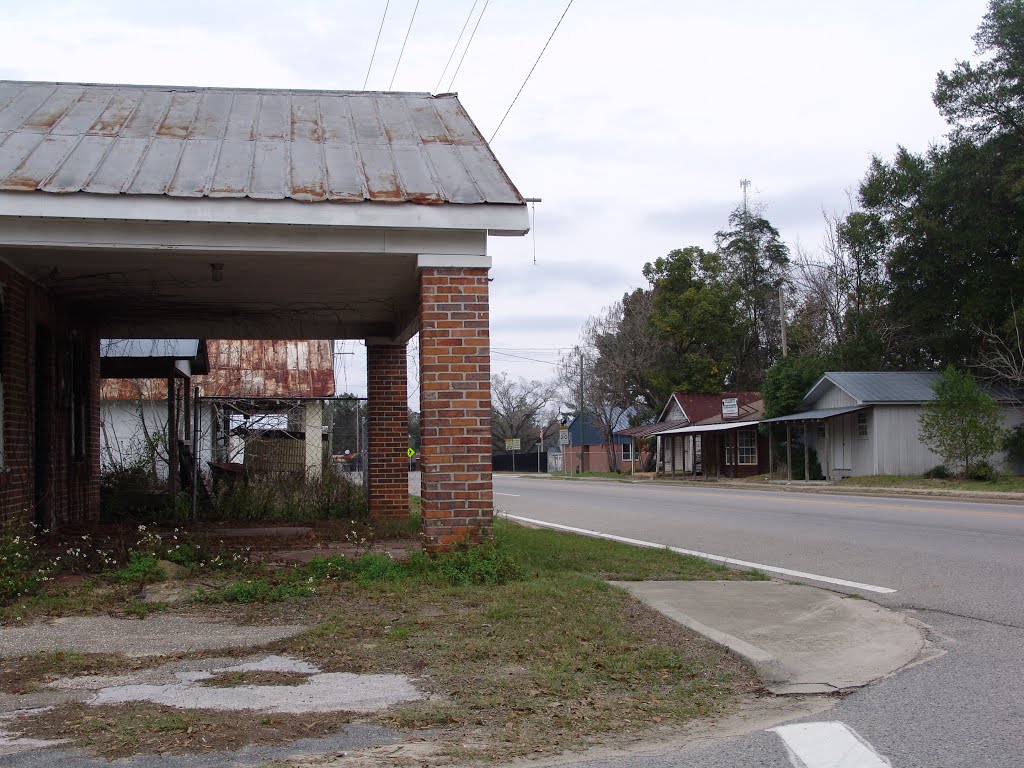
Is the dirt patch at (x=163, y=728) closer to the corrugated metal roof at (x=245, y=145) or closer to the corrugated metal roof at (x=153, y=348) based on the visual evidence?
the corrugated metal roof at (x=245, y=145)

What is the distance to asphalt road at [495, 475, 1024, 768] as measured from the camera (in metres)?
4.25

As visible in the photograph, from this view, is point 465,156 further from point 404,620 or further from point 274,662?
point 274,662

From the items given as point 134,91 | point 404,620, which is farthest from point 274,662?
point 134,91

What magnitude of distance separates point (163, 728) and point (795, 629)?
4243 millimetres

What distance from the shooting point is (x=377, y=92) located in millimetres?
11867

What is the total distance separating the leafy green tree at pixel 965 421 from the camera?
94.0ft

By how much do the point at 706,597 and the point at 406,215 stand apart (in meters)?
4.10

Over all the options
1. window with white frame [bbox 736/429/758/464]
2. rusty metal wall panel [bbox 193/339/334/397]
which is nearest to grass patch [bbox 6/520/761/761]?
rusty metal wall panel [bbox 193/339/334/397]

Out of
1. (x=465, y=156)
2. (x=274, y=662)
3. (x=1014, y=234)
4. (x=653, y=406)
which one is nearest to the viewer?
(x=274, y=662)

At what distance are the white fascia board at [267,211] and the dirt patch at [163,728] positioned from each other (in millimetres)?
4556

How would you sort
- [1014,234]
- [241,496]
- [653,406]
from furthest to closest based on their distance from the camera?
1. [653,406]
2. [1014,234]
3. [241,496]

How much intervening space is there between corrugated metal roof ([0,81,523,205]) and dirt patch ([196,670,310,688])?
4.30 meters

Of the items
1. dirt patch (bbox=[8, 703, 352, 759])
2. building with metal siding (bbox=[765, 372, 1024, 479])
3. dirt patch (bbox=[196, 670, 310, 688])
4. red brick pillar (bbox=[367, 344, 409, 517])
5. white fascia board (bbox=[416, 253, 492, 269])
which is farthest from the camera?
building with metal siding (bbox=[765, 372, 1024, 479])

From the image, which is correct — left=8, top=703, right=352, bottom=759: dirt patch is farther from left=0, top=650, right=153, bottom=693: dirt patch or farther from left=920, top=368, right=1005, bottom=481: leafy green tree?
left=920, top=368, right=1005, bottom=481: leafy green tree
